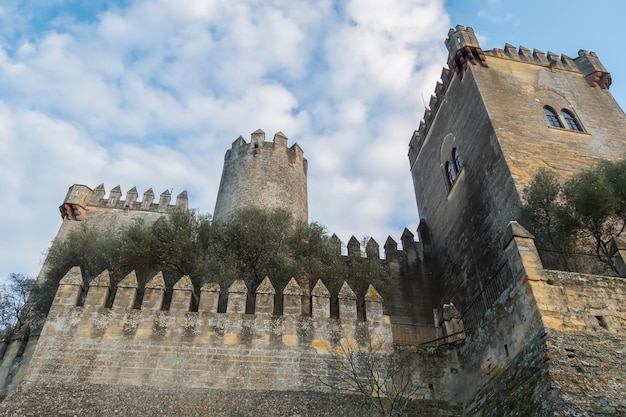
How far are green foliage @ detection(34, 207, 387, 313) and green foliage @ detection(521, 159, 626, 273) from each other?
531 cm

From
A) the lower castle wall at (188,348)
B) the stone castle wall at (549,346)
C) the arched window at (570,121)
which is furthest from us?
the arched window at (570,121)

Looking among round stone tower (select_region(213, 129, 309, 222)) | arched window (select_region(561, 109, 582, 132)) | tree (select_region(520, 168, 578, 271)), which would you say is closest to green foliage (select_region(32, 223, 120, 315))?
round stone tower (select_region(213, 129, 309, 222))

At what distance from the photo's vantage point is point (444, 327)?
1186cm

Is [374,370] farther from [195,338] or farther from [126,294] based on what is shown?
[126,294]

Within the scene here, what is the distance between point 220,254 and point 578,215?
32.6 feet

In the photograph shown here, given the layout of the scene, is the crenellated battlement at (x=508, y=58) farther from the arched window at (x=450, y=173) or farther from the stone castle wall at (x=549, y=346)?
the stone castle wall at (x=549, y=346)

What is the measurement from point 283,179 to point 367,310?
8.42 meters

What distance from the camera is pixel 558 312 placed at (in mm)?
8289

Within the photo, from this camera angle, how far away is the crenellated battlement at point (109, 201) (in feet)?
70.8

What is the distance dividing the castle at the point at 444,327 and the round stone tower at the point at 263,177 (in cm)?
18

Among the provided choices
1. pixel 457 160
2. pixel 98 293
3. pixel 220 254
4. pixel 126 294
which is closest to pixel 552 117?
pixel 457 160

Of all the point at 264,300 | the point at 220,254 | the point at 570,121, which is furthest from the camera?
the point at 570,121

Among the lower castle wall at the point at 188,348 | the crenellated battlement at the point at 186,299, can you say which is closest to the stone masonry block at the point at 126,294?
the crenellated battlement at the point at 186,299

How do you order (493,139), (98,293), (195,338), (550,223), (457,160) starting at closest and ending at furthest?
(195,338), (98,293), (550,223), (493,139), (457,160)
